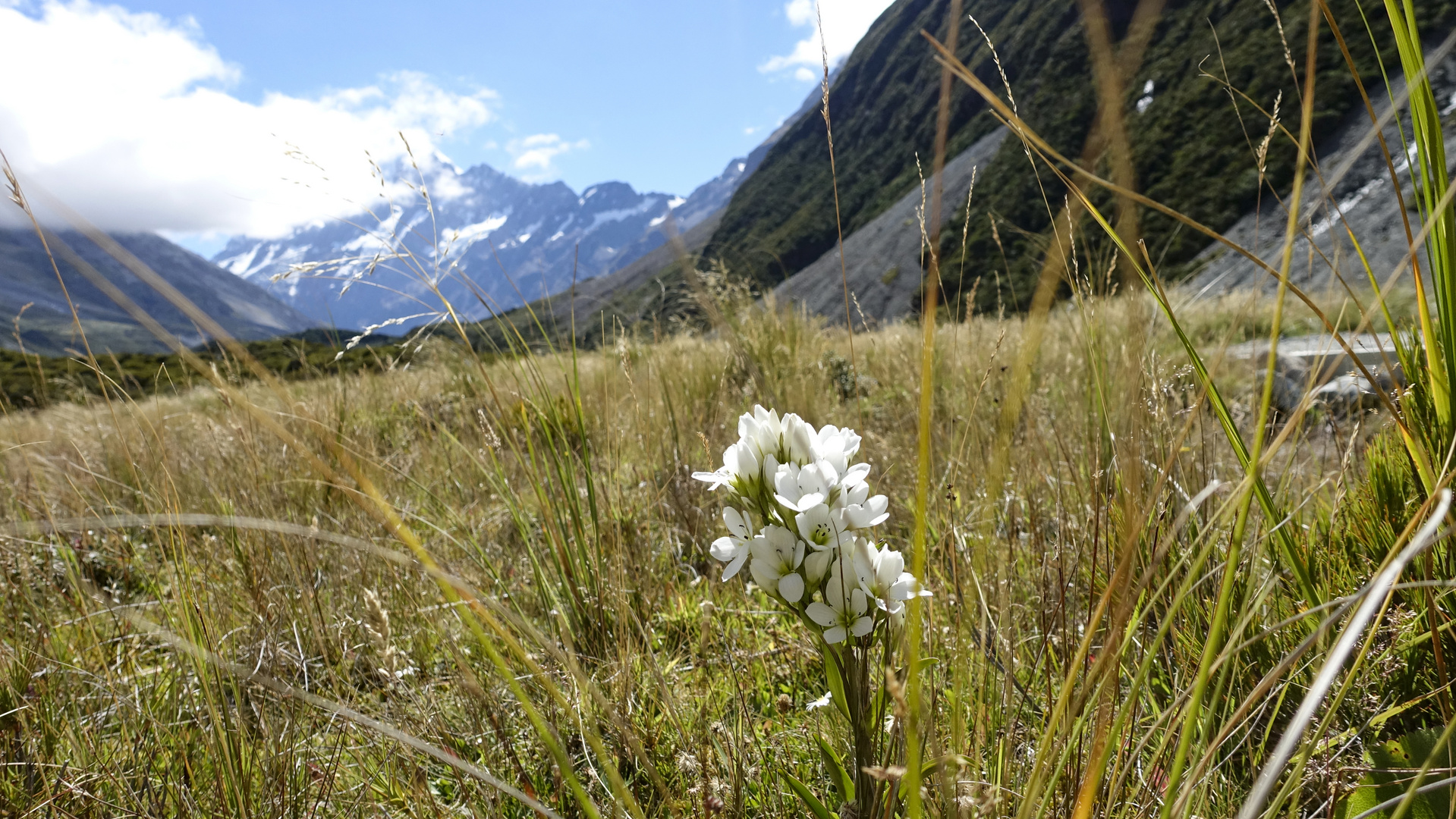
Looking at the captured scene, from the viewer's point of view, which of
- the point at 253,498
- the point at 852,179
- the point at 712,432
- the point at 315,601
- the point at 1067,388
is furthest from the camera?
the point at 852,179

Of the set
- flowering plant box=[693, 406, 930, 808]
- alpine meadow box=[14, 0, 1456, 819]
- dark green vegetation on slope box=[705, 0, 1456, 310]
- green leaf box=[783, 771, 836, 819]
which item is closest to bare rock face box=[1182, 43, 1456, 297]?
dark green vegetation on slope box=[705, 0, 1456, 310]

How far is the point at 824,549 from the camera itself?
83 cm

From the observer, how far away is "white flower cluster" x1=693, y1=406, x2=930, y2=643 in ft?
2.66

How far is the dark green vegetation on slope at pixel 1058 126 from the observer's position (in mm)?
21359

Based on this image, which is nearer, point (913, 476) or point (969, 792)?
point (969, 792)

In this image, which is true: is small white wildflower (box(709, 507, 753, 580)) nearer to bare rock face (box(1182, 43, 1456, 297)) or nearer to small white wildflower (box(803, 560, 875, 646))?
small white wildflower (box(803, 560, 875, 646))

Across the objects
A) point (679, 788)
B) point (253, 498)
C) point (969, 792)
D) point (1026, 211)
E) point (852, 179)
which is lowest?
point (679, 788)

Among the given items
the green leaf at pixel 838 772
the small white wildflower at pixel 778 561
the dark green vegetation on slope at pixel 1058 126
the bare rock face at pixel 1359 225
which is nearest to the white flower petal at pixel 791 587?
the small white wildflower at pixel 778 561

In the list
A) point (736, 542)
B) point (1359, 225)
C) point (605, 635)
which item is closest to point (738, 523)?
point (736, 542)

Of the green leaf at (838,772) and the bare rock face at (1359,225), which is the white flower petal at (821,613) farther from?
the bare rock face at (1359,225)

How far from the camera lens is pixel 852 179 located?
70062 mm

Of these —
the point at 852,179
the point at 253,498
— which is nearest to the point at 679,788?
the point at 253,498

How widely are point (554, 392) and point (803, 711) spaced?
3516 millimetres

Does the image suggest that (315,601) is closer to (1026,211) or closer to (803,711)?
(803,711)
